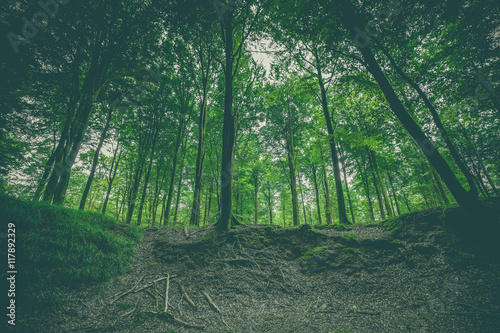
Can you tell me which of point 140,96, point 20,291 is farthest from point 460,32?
point 140,96

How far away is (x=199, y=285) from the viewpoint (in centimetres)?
468

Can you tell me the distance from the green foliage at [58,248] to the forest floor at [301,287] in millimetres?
368

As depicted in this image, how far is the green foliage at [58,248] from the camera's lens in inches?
147

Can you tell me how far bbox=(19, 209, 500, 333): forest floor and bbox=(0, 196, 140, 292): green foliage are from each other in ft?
1.21

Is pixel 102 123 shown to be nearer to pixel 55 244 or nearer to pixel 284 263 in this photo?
pixel 55 244

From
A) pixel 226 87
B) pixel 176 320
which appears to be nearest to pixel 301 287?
pixel 176 320

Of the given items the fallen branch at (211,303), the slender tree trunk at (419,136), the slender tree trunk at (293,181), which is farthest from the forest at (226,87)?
the slender tree trunk at (293,181)

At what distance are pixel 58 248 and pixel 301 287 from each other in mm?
6263

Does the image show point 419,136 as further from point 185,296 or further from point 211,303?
point 185,296

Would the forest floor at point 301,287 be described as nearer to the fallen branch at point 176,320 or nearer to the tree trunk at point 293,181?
the fallen branch at point 176,320

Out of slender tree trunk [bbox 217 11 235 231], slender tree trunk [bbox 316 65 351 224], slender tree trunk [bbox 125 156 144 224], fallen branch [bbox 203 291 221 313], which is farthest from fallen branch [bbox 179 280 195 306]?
slender tree trunk [bbox 125 156 144 224]

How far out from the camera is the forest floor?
313 cm

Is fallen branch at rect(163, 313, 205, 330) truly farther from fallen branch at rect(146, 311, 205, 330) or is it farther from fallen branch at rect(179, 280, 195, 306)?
fallen branch at rect(179, 280, 195, 306)

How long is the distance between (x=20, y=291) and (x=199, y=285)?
3.38 meters
